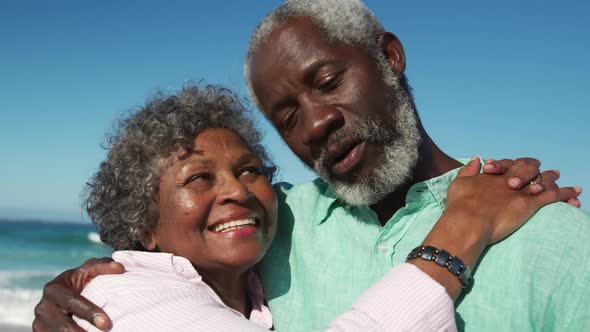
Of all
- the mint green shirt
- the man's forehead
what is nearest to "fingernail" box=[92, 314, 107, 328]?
the mint green shirt

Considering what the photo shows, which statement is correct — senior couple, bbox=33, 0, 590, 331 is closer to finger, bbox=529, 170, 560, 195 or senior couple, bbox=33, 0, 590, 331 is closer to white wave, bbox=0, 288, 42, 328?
finger, bbox=529, 170, 560, 195

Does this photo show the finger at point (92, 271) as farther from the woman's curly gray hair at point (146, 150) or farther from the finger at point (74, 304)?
the woman's curly gray hair at point (146, 150)

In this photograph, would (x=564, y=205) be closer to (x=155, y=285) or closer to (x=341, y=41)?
(x=341, y=41)

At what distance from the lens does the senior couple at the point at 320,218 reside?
227 cm

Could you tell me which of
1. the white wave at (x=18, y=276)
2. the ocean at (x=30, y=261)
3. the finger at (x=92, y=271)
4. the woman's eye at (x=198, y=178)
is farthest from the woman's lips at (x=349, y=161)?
the white wave at (x=18, y=276)

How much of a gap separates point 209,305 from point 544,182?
1.56 meters

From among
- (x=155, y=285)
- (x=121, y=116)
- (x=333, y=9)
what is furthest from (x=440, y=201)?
(x=121, y=116)

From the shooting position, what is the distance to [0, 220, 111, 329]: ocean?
13.4 meters

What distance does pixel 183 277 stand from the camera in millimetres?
2689

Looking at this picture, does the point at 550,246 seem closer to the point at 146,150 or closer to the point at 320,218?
the point at 320,218

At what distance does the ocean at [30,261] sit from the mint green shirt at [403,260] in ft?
30.8

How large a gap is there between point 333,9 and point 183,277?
160 cm

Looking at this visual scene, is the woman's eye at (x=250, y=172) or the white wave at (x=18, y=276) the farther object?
the white wave at (x=18, y=276)

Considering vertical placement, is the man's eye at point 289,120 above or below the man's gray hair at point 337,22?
below
